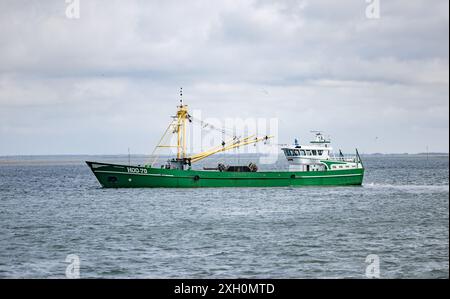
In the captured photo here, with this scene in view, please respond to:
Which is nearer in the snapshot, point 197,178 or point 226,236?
point 226,236

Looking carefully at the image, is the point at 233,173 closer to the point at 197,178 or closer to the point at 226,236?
the point at 197,178

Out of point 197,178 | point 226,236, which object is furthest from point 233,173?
point 226,236

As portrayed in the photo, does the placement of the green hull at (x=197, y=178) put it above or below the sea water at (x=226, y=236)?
above

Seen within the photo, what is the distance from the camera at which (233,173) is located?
65.7m

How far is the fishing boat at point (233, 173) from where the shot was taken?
6531 cm

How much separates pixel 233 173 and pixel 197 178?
3.76m

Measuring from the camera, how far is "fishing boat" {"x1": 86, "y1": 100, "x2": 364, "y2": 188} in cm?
6531

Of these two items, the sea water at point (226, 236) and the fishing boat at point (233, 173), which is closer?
the sea water at point (226, 236)

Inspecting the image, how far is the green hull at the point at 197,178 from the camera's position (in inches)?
2564

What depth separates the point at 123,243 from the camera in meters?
33.0

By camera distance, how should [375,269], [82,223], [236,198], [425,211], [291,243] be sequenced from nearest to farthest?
[375,269] < [291,243] < [82,223] < [425,211] < [236,198]
